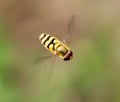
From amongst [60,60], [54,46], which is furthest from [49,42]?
[60,60]

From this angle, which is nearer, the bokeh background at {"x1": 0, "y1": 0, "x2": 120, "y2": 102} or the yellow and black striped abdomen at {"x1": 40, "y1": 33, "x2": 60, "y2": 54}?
the yellow and black striped abdomen at {"x1": 40, "y1": 33, "x2": 60, "y2": 54}

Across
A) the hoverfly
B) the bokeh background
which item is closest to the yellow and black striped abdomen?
the hoverfly

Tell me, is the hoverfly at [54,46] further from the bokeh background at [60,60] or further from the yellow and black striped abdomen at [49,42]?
the bokeh background at [60,60]

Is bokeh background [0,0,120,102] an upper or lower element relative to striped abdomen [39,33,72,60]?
upper

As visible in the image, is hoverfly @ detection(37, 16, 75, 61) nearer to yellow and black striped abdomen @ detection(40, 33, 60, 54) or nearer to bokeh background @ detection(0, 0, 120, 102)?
yellow and black striped abdomen @ detection(40, 33, 60, 54)

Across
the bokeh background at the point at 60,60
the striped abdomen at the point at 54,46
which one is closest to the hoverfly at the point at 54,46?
the striped abdomen at the point at 54,46

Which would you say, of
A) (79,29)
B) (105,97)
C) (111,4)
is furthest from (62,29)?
(105,97)

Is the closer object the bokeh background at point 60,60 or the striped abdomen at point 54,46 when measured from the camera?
the striped abdomen at point 54,46

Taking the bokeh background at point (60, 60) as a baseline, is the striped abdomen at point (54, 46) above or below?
below

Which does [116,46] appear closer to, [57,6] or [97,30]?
[97,30]
